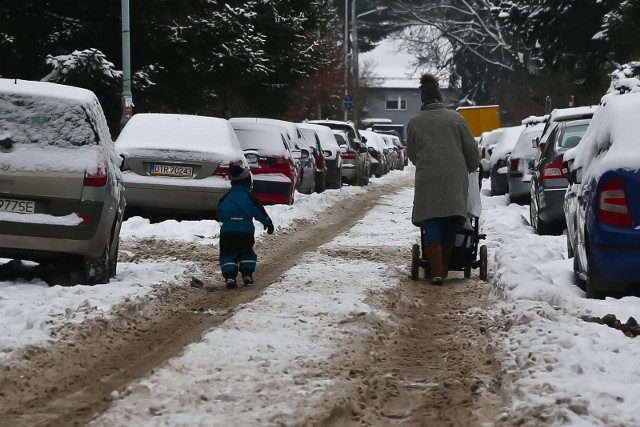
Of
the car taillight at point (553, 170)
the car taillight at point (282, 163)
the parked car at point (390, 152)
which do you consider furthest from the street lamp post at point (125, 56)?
the parked car at point (390, 152)

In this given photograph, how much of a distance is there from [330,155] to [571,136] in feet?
45.4

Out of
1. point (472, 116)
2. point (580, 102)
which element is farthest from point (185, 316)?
point (472, 116)

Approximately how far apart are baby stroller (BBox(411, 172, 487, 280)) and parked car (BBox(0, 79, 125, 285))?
2736 millimetres

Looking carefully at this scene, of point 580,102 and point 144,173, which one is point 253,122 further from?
point 580,102

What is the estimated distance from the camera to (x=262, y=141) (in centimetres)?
2197

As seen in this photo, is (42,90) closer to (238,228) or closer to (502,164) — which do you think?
(238,228)

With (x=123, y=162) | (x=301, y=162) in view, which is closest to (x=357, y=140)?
(x=301, y=162)

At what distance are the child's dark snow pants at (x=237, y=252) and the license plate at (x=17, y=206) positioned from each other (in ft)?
5.56

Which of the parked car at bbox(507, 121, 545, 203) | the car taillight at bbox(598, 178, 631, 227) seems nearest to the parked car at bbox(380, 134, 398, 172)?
the parked car at bbox(507, 121, 545, 203)

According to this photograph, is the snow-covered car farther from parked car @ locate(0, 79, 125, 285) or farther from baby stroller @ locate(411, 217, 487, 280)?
parked car @ locate(0, 79, 125, 285)

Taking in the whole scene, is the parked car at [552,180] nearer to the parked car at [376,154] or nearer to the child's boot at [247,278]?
the child's boot at [247,278]

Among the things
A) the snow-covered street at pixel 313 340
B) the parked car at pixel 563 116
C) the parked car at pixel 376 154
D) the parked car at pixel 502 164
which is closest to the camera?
the snow-covered street at pixel 313 340

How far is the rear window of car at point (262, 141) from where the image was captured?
21.7 metres

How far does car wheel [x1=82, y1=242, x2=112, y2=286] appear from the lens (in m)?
10.5
